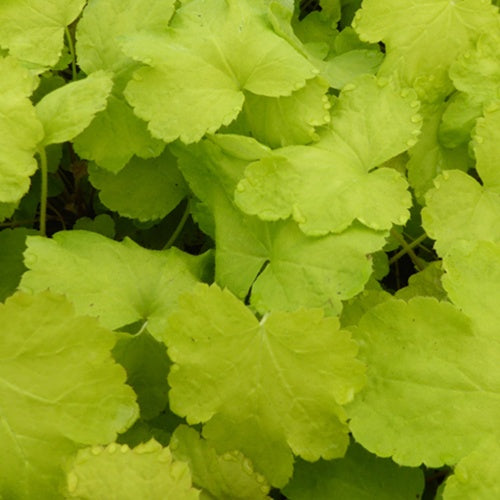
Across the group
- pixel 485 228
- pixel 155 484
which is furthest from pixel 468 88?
pixel 155 484

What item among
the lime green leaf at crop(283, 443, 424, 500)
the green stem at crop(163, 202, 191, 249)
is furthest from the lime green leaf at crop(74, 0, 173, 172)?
the lime green leaf at crop(283, 443, 424, 500)

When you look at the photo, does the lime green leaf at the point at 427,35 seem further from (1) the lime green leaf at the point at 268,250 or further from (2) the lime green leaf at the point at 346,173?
(1) the lime green leaf at the point at 268,250

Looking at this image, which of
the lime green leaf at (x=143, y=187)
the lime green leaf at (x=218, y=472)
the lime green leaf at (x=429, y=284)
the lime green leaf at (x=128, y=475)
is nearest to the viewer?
the lime green leaf at (x=128, y=475)

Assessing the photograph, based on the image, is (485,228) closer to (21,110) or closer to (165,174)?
(165,174)

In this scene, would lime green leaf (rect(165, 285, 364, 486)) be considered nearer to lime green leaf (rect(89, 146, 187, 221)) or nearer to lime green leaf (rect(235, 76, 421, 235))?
lime green leaf (rect(235, 76, 421, 235))

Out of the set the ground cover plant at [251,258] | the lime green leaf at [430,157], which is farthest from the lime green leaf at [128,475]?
the lime green leaf at [430,157]

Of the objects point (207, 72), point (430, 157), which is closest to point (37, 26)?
point (207, 72)
